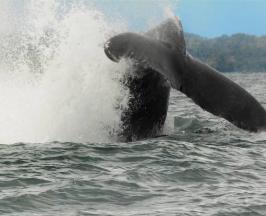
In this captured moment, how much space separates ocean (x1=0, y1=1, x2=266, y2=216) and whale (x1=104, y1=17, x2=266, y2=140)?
40 cm

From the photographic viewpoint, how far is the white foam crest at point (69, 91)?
42.6 ft

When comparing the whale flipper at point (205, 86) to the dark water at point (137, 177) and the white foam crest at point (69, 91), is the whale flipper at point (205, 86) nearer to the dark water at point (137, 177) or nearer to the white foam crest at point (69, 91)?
the dark water at point (137, 177)

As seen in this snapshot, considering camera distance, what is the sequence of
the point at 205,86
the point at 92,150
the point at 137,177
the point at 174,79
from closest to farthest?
the point at 137,177
the point at 174,79
the point at 205,86
the point at 92,150

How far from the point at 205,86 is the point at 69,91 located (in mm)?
3703

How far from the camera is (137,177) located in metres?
9.80

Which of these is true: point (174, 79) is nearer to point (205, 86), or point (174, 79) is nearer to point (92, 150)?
point (205, 86)

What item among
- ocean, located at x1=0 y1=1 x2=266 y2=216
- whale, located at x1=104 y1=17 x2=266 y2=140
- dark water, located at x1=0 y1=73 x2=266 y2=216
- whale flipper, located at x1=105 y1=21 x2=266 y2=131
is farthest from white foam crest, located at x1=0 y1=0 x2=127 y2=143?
whale flipper, located at x1=105 y1=21 x2=266 y2=131

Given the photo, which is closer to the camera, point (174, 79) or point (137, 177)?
point (137, 177)

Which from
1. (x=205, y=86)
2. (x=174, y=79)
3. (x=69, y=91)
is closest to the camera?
(x=174, y=79)

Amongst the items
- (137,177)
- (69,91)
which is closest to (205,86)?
(137,177)

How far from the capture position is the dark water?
8.27 metres

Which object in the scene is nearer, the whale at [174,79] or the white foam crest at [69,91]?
the whale at [174,79]

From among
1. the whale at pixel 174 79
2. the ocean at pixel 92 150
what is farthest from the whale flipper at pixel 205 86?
the ocean at pixel 92 150

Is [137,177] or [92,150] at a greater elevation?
[92,150]
